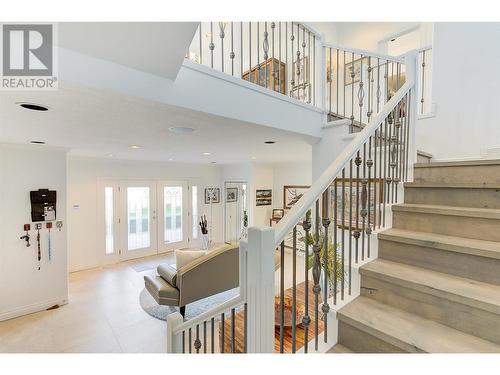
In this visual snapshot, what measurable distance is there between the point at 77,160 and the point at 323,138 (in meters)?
5.01

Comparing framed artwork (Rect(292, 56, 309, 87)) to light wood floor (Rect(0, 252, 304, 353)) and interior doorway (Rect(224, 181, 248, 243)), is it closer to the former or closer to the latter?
light wood floor (Rect(0, 252, 304, 353))

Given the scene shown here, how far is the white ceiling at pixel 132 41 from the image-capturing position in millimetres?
1017

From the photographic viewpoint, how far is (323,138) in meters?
2.63

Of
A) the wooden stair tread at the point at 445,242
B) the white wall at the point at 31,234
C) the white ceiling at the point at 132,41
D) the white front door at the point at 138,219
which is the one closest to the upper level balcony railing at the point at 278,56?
the white ceiling at the point at 132,41

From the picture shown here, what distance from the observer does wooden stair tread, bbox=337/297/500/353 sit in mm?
974

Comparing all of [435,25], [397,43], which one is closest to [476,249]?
[435,25]

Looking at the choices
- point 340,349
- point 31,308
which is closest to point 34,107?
point 340,349

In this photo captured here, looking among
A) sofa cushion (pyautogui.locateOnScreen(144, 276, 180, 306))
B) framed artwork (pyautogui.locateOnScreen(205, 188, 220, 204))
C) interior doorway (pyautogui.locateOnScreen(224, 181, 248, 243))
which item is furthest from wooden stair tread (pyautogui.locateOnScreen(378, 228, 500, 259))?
framed artwork (pyautogui.locateOnScreen(205, 188, 220, 204))

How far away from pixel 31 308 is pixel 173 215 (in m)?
3.34

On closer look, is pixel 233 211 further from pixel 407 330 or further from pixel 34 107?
pixel 407 330
